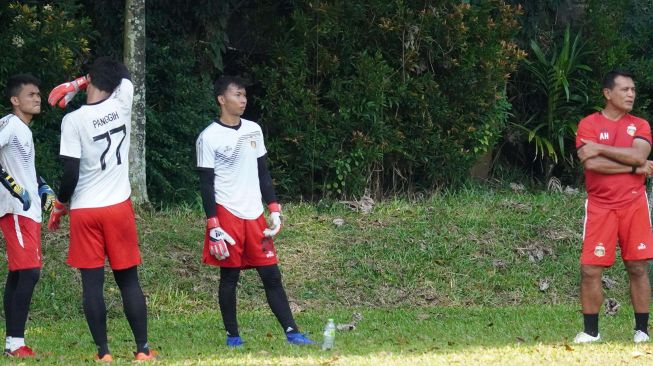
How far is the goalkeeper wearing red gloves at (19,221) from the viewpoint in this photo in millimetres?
8438

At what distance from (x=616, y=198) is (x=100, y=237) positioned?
3793mm

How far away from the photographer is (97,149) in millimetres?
7820

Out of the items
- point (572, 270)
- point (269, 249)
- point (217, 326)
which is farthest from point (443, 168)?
point (269, 249)

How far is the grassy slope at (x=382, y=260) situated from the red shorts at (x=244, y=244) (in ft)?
9.16

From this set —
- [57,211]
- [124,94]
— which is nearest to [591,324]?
[124,94]

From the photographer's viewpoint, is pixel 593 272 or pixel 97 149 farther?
pixel 593 272

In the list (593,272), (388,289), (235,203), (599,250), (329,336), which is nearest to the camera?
(329,336)

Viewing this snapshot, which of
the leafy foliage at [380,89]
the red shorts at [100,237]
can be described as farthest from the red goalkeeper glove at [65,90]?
the leafy foliage at [380,89]

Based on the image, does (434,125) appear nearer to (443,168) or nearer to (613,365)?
(443,168)

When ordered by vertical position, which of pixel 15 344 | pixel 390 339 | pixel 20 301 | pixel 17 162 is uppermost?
pixel 17 162

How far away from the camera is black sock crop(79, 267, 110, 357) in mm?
7867

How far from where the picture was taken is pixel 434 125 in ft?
49.6

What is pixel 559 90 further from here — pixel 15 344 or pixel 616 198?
pixel 15 344

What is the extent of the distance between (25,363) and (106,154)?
1.55 m
